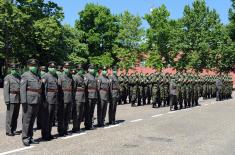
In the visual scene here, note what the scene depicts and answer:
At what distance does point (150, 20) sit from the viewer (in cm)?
6825

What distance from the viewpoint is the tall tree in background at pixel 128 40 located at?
66.8 metres

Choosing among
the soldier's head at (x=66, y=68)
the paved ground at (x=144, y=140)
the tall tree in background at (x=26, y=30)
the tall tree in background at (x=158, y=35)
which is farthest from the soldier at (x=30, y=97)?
the tall tree in background at (x=158, y=35)

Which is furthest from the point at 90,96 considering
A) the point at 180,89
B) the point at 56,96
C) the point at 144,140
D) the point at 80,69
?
the point at 180,89

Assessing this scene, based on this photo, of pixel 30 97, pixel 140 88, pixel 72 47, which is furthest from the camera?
pixel 72 47

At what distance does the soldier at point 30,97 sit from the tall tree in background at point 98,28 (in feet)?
191

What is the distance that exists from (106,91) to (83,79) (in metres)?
1.31

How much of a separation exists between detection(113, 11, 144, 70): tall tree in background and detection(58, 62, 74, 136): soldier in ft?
176

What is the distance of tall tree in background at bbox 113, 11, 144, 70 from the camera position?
66.8m

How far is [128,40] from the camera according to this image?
67375mm

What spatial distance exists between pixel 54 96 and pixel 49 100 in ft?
0.58

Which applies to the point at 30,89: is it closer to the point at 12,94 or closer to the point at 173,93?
the point at 12,94

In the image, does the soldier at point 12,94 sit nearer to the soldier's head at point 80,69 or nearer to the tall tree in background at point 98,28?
the soldier's head at point 80,69

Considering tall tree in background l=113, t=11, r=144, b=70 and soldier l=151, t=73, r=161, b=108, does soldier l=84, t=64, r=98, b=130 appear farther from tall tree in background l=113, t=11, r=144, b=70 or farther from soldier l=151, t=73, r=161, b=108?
tall tree in background l=113, t=11, r=144, b=70

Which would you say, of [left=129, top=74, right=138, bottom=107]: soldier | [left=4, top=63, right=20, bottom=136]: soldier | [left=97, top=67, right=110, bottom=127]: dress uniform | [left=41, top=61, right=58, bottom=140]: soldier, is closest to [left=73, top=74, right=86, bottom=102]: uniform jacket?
[left=97, top=67, right=110, bottom=127]: dress uniform
